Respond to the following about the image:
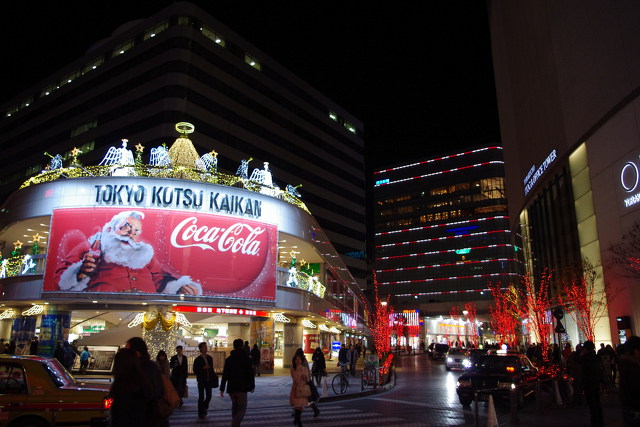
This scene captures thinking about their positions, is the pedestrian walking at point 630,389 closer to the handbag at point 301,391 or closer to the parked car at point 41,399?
the handbag at point 301,391

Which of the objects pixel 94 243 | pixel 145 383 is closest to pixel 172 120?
pixel 94 243

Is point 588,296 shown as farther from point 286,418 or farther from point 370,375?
point 286,418

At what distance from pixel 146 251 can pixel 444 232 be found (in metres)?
96.8

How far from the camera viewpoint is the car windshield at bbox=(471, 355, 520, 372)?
14.7 meters

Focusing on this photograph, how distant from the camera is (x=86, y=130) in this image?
6209 centimetres

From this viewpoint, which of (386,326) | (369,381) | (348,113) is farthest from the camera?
(348,113)

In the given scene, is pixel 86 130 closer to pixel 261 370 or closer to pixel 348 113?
pixel 348 113

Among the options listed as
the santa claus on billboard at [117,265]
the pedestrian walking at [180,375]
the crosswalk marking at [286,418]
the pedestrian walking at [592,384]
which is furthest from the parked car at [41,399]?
the santa claus on billboard at [117,265]

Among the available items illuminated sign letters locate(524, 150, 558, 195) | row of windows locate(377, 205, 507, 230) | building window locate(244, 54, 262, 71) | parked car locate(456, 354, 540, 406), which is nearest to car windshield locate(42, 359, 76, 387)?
parked car locate(456, 354, 540, 406)

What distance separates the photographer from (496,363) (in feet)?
49.0

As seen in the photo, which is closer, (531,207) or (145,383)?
(145,383)

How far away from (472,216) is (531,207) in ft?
203

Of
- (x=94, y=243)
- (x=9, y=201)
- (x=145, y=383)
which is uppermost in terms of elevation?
(x=9, y=201)

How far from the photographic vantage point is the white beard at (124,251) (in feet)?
77.6
